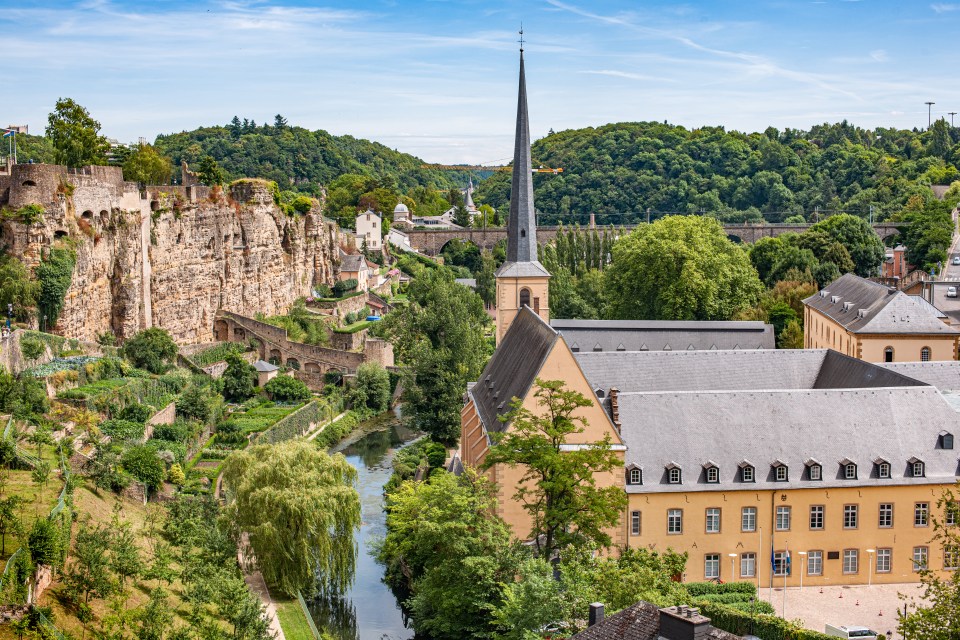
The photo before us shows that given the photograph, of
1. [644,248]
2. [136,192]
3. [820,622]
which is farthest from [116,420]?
[644,248]

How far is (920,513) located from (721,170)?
111194 millimetres

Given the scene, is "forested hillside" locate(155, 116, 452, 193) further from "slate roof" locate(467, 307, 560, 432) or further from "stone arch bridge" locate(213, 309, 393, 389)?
"slate roof" locate(467, 307, 560, 432)

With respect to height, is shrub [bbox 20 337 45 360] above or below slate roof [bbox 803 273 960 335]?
below

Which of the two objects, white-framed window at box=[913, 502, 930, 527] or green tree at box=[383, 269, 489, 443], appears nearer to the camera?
white-framed window at box=[913, 502, 930, 527]

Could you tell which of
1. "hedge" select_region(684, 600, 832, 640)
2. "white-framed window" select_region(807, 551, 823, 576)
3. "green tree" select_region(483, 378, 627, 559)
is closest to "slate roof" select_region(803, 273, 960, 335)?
"white-framed window" select_region(807, 551, 823, 576)

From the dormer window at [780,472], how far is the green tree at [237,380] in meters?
35.7

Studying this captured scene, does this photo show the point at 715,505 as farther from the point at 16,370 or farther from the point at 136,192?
the point at 136,192

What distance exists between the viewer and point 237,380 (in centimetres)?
6384

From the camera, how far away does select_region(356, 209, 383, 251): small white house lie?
119312mm

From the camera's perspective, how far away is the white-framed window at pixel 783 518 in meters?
36.1

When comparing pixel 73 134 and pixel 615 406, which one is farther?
pixel 73 134

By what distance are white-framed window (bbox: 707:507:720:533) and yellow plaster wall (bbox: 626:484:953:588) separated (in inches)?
4.9

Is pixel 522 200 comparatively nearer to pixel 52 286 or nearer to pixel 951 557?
pixel 52 286

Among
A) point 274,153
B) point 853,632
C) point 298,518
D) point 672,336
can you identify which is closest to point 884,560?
point 853,632
